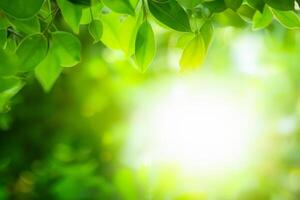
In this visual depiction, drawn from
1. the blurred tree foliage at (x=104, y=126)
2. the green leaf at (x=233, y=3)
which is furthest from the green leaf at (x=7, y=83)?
the blurred tree foliage at (x=104, y=126)

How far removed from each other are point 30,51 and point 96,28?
0.37 ft

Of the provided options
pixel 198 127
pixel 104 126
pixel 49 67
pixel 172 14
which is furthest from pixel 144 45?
pixel 104 126

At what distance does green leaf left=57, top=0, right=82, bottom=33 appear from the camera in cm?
90

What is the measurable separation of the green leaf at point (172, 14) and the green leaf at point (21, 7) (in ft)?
0.56

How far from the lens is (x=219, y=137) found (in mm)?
2996

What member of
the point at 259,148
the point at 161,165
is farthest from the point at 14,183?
the point at 259,148

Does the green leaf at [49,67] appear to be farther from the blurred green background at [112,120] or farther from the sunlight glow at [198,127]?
the sunlight glow at [198,127]

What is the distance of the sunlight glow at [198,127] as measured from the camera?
2.84 metres

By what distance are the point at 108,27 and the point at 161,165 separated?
1.31 m

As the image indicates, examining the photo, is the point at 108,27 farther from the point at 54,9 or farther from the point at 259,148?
the point at 259,148

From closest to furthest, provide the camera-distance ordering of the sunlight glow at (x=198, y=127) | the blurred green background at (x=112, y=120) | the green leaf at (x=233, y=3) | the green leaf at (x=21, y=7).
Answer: the green leaf at (x=21, y=7) < the green leaf at (x=233, y=3) < the blurred green background at (x=112, y=120) < the sunlight glow at (x=198, y=127)

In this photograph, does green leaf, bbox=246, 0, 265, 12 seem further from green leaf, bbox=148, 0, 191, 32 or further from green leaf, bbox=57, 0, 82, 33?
green leaf, bbox=57, 0, 82, 33

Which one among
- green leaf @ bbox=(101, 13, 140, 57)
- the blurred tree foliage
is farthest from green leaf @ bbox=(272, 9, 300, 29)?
the blurred tree foliage

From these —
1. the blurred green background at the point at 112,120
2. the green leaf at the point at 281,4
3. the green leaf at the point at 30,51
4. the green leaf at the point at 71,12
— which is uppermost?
the green leaf at the point at 281,4
